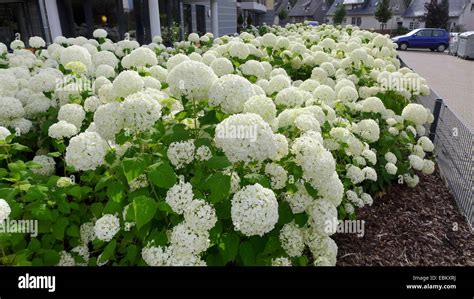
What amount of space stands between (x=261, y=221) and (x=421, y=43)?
112ft

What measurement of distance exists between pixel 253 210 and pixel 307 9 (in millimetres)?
86855

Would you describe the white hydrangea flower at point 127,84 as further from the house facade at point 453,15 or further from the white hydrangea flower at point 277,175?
the house facade at point 453,15

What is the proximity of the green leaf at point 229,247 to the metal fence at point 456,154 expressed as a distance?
12.7ft

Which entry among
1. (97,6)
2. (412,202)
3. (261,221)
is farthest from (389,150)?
(97,6)

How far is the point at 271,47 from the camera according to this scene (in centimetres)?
716

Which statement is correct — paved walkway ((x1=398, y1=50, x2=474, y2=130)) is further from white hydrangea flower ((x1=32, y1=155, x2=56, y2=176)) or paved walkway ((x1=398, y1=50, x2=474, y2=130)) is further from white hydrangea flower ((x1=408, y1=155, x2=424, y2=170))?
white hydrangea flower ((x1=32, y1=155, x2=56, y2=176))

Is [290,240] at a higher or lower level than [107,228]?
lower

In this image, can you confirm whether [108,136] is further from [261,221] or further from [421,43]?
[421,43]

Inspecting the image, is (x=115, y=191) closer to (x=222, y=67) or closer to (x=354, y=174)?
(x=222, y=67)

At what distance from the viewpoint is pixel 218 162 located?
2.38m

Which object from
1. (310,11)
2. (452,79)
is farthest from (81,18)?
(310,11)

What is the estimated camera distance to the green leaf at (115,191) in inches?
96.1

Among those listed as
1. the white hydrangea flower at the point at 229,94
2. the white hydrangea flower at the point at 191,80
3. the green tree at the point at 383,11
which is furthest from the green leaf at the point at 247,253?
the green tree at the point at 383,11
